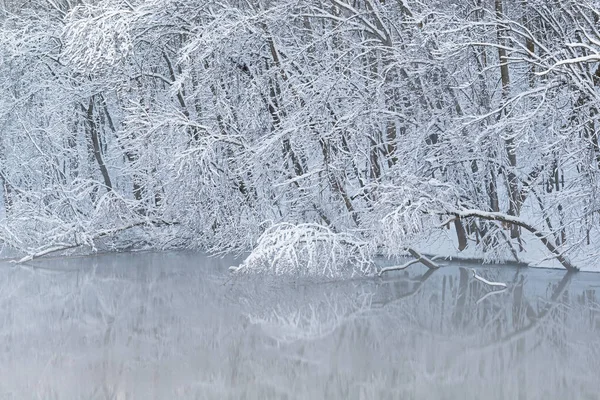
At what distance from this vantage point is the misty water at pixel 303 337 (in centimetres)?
861

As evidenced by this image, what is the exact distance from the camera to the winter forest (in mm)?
15266

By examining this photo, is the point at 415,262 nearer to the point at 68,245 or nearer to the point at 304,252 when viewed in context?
the point at 304,252

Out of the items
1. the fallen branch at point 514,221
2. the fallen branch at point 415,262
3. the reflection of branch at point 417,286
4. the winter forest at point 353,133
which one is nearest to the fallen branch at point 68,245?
the winter forest at point 353,133

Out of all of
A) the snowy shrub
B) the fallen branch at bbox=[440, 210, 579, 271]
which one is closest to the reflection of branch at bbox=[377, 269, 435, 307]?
the snowy shrub

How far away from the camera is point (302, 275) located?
52.4ft

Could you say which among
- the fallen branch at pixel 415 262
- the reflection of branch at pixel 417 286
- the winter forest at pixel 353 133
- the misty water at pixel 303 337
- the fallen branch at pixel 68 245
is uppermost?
the winter forest at pixel 353 133

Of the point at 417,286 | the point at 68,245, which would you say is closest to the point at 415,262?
the point at 417,286

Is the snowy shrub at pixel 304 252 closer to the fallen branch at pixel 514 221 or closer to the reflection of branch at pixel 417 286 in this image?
the reflection of branch at pixel 417 286

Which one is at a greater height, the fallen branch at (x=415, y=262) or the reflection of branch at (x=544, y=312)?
the fallen branch at (x=415, y=262)

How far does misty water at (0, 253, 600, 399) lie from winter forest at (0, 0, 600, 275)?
3.15ft

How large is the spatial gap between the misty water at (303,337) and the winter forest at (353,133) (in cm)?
96

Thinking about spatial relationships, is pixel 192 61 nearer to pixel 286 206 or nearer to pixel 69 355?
pixel 286 206

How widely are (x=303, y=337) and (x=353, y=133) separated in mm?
7488

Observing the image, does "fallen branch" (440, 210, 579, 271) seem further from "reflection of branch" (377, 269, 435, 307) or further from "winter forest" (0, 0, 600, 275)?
"reflection of branch" (377, 269, 435, 307)
